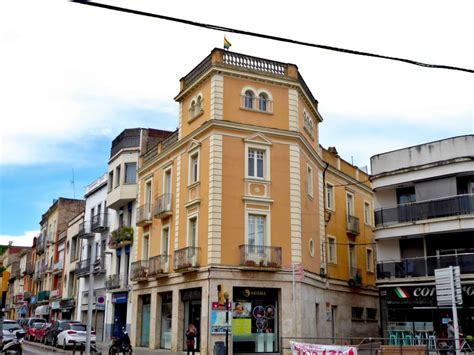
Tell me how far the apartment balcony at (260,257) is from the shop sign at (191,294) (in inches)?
116

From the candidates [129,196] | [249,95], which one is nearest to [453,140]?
[249,95]

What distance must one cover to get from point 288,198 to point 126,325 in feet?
49.8

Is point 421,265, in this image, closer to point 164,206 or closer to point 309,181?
point 309,181

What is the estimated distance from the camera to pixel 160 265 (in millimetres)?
30531

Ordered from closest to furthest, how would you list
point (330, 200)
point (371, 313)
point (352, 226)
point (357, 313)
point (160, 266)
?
1. point (160, 266)
2. point (330, 200)
3. point (357, 313)
4. point (352, 226)
5. point (371, 313)

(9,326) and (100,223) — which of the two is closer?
(9,326)

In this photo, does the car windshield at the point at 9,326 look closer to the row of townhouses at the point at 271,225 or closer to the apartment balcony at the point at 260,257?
the row of townhouses at the point at 271,225

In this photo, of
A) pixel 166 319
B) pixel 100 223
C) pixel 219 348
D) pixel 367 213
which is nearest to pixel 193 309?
pixel 166 319

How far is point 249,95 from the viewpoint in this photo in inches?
1126

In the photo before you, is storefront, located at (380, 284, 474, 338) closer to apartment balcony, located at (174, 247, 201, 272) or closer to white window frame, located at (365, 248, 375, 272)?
white window frame, located at (365, 248, 375, 272)

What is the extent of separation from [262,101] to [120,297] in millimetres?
17016

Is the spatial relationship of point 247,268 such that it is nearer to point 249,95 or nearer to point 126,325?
point 249,95

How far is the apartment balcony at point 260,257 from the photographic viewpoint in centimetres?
2617

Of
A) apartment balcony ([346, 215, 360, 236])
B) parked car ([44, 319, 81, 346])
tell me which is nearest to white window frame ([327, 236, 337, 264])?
apartment balcony ([346, 215, 360, 236])
